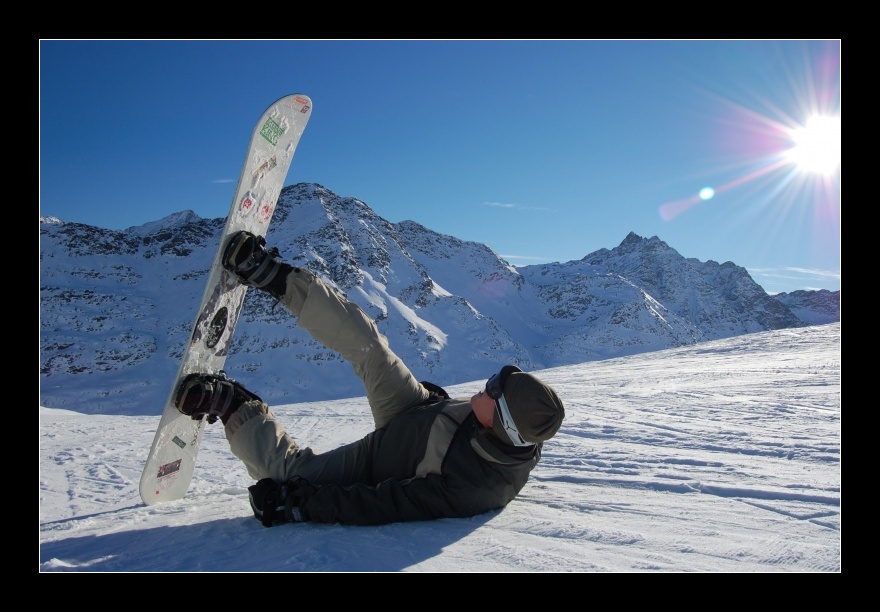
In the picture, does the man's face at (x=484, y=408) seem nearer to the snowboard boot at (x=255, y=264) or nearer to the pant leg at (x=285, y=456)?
the pant leg at (x=285, y=456)

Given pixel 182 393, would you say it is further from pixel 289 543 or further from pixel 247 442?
pixel 289 543

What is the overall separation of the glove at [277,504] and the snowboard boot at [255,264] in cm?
121

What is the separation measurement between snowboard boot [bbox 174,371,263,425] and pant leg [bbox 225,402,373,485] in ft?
0.55

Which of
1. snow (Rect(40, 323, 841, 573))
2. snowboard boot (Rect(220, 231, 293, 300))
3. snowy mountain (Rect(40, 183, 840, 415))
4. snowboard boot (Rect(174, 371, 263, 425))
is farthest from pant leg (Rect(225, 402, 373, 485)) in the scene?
snowy mountain (Rect(40, 183, 840, 415))

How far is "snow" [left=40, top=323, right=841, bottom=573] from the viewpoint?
1852mm

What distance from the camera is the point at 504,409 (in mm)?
2195

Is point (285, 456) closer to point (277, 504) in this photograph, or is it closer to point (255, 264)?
point (277, 504)

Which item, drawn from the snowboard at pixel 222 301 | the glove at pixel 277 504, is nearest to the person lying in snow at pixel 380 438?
the glove at pixel 277 504

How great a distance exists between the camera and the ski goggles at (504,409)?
86.1 inches

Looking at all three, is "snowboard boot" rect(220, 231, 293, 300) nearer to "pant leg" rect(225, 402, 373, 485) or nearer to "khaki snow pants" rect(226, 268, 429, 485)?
"khaki snow pants" rect(226, 268, 429, 485)

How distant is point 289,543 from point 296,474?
61 centimetres

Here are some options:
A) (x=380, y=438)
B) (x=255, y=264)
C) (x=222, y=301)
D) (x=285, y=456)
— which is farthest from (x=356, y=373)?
(x=222, y=301)
